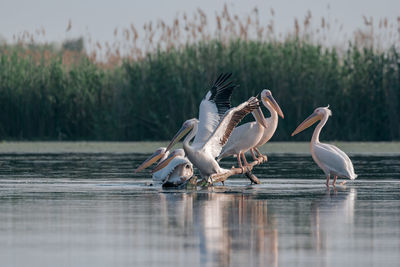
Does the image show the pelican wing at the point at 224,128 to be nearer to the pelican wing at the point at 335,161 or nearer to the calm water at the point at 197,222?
the calm water at the point at 197,222

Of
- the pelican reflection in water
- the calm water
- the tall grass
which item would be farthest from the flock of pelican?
the tall grass

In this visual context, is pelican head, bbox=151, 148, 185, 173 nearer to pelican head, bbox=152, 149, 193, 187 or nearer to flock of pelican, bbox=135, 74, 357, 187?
flock of pelican, bbox=135, 74, 357, 187

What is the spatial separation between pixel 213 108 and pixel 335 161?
204cm

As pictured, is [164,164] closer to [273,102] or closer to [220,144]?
[220,144]

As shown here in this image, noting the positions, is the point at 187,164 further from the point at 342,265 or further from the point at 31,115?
the point at 31,115

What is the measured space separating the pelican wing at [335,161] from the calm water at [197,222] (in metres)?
0.23

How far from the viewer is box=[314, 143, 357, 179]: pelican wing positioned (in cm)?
1263

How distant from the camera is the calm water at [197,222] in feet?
22.0

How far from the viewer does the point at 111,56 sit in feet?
87.2

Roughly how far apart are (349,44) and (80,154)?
8.54 meters

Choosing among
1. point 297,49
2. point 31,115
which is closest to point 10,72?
point 31,115

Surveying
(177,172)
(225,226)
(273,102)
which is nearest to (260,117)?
(273,102)

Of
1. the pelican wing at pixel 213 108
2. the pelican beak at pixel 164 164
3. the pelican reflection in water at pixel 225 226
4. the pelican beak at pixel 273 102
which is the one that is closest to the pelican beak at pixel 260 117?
the pelican wing at pixel 213 108

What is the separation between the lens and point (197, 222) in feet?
28.2
